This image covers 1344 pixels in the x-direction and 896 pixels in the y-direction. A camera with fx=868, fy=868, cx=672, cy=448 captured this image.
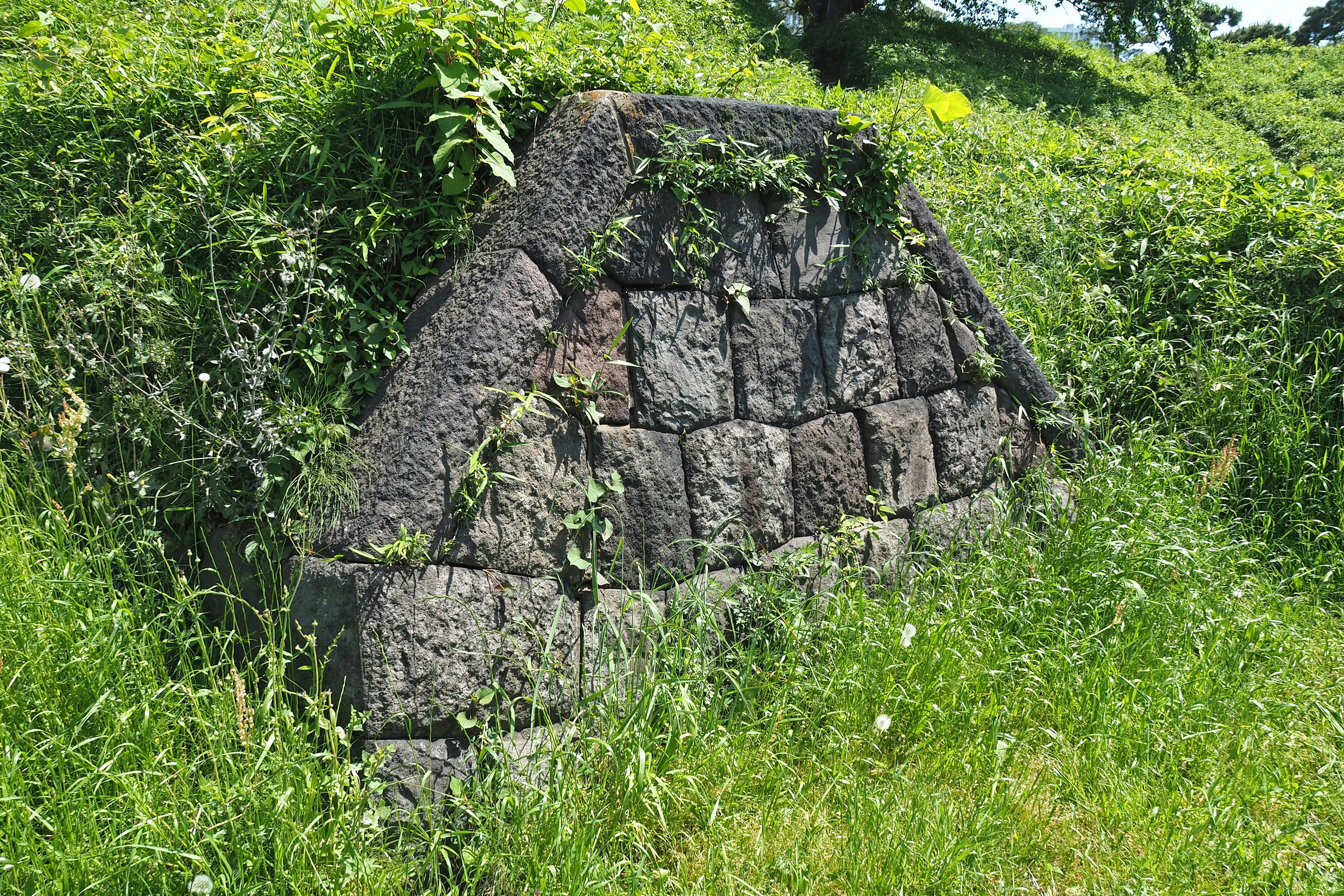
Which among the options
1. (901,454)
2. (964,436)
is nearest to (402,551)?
(901,454)

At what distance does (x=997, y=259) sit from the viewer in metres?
5.02

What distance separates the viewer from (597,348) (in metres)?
2.82

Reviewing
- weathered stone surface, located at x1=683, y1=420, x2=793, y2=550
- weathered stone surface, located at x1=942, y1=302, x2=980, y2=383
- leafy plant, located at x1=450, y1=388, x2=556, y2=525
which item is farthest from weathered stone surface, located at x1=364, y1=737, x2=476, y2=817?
weathered stone surface, located at x1=942, y1=302, x2=980, y2=383

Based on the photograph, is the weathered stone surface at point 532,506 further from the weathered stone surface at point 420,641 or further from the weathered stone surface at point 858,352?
the weathered stone surface at point 858,352

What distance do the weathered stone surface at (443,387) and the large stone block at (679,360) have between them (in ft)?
1.14

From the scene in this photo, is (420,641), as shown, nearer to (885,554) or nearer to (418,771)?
(418,771)

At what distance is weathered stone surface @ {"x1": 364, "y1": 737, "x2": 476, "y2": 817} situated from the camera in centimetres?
227

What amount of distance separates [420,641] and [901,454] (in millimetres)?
2042

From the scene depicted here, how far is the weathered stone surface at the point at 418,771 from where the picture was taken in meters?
2.27

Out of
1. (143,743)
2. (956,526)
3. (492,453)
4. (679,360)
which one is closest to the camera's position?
(143,743)

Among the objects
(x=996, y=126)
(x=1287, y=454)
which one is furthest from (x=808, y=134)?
(x=996, y=126)

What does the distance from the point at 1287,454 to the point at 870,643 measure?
9.02ft

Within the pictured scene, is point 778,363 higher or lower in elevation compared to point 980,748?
higher

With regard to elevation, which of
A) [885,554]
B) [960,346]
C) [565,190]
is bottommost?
[885,554]
